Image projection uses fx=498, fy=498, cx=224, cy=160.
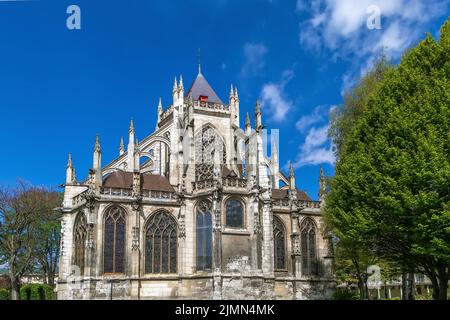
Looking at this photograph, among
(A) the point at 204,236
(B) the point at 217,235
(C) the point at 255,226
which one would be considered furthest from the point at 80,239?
(C) the point at 255,226

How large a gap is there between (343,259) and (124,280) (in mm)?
18226

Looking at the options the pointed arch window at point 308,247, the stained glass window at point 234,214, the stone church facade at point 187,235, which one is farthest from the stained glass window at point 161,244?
the pointed arch window at point 308,247

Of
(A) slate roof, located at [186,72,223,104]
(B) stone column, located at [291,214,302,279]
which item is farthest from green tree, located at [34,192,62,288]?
(B) stone column, located at [291,214,302,279]

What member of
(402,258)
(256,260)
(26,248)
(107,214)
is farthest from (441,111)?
(26,248)

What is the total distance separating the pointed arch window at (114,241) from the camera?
3197 cm

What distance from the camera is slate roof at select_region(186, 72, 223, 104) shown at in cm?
4563

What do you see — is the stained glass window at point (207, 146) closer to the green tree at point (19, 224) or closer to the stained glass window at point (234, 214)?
the stained glass window at point (234, 214)

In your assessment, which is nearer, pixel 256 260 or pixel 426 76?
pixel 426 76

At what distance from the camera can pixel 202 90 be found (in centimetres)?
4644

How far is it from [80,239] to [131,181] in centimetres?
526

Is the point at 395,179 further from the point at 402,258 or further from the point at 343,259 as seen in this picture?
the point at 343,259

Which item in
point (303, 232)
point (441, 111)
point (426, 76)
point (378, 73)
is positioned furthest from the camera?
point (303, 232)

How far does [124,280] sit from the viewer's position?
104ft

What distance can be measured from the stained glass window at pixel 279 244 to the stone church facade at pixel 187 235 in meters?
0.08
